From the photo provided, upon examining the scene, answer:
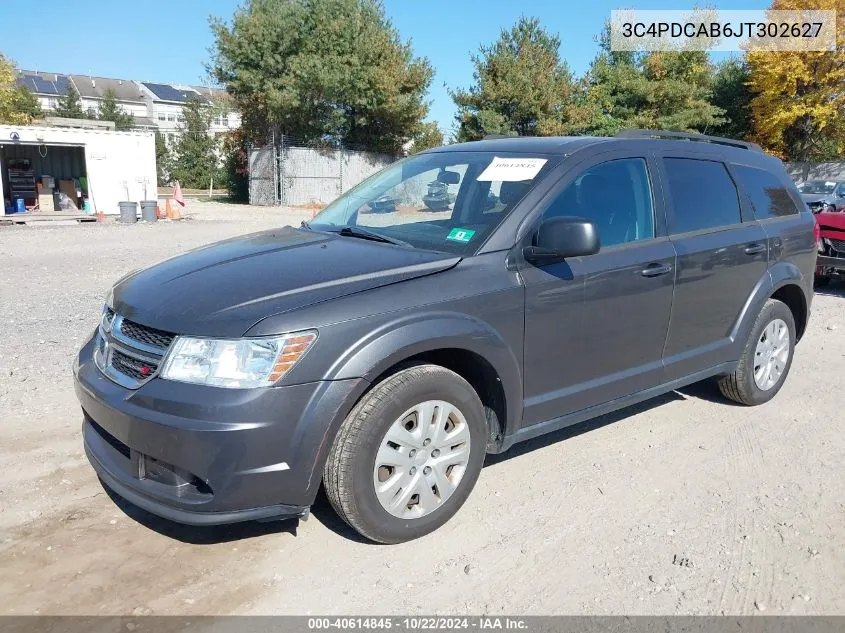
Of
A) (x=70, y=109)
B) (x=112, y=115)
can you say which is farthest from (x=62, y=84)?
(x=112, y=115)

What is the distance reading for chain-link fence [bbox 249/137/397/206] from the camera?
30734 millimetres

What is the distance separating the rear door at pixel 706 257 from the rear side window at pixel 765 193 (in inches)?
5.6

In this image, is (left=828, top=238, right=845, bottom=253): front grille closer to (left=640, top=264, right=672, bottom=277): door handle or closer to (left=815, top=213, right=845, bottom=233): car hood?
(left=815, top=213, right=845, bottom=233): car hood

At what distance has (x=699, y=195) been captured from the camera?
4.54 metres

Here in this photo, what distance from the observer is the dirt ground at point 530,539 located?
2887mm

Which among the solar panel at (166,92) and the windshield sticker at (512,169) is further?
the solar panel at (166,92)

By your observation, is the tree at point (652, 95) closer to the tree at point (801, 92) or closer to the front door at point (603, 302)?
the tree at point (801, 92)

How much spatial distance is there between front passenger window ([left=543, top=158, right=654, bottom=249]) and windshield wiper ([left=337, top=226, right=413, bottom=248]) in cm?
81

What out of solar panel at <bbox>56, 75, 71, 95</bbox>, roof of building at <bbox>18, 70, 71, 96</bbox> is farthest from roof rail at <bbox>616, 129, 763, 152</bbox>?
solar panel at <bbox>56, 75, 71, 95</bbox>

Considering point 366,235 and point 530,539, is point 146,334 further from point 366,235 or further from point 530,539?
point 530,539

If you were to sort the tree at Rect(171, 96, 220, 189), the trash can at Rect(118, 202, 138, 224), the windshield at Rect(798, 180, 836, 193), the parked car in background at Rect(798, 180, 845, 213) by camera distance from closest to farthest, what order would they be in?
the parked car in background at Rect(798, 180, 845, 213) → the trash can at Rect(118, 202, 138, 224) → the windshield at Rect(798, 180, 836, 193) → the tree at Rect(171, 96, 220, 189)

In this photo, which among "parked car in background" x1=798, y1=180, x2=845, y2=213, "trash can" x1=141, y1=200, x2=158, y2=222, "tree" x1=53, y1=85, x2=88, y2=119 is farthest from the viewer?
"tree" x1=53, y1=85, x2=88, y2=119

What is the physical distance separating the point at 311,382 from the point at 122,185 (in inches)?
851

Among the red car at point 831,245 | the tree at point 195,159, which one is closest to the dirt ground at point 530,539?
the red car at point 831,245
